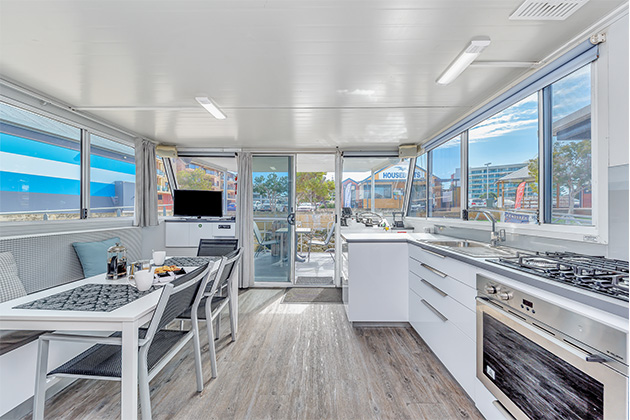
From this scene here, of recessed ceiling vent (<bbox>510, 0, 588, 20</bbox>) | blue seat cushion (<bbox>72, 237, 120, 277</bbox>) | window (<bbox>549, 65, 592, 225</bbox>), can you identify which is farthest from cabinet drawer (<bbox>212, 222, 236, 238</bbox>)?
recessed ceiling vent (<bbox>510, 0, 588, 20</bbox>)

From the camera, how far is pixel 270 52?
1.81 meters

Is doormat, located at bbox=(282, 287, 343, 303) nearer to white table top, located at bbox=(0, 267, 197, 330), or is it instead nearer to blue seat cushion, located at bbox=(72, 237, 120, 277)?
blue seat cushion, located at bbox=(72, 237, 120, 277)

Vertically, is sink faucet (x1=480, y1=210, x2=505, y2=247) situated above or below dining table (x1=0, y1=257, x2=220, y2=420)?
above

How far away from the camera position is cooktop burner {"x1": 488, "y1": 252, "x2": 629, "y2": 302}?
1008 mm

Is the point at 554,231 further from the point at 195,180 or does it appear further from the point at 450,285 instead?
the point at 195,180

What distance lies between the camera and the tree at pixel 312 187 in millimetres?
6230

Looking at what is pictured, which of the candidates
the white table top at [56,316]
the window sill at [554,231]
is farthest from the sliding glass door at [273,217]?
the white table top at [56,316]

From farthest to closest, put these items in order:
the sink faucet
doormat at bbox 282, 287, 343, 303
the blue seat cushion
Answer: doormat at bbox 282, 287, 343, 303, the blue seat cushion, the sink faucet


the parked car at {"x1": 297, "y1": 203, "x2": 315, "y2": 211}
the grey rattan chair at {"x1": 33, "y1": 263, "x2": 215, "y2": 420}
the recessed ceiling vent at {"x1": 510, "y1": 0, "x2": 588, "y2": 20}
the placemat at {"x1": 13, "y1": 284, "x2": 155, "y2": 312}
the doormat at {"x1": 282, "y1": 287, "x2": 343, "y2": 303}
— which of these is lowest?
the doormat at {"x1": 282, "y1": 287, "x2": 343, "y2": 303}

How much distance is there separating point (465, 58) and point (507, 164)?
117 cm

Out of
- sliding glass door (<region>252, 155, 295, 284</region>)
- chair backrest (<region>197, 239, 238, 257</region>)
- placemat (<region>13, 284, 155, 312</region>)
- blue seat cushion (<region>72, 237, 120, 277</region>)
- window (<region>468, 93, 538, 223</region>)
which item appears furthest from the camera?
sliding glass door (<region>252, 155, 295, 284</region>)

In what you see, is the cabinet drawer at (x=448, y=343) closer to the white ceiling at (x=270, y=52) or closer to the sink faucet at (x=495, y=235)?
the sink faucet at (x=495, y=235)

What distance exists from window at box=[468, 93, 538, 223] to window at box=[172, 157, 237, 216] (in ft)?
12.7

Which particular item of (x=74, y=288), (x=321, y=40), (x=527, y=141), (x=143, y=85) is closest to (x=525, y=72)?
(x=527, y=141)
